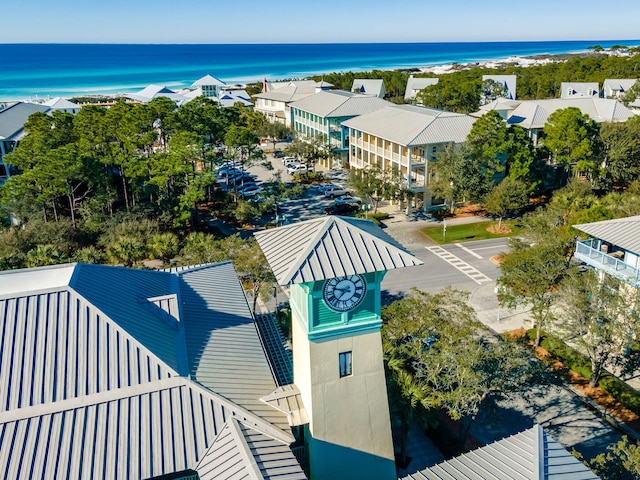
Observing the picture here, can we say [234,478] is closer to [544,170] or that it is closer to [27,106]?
[544,170]

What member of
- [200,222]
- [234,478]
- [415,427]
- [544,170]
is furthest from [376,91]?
[234,478]

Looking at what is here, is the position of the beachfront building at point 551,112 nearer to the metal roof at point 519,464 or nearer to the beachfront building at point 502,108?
the beachfront building at point 502,108

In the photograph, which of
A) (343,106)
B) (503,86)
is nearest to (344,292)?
(343,106)

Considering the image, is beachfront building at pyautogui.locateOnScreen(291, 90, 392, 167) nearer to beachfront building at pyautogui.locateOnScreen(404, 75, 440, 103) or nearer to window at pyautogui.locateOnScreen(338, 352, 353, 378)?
beachfront building at pyautogui.locateOnScreen(404, 75, 440, 103)

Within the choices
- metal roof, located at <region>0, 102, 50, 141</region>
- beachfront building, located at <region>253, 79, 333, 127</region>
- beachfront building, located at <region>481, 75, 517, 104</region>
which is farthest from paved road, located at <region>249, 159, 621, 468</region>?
beachfront building, located at <region>481, 75, 517, 104</region>

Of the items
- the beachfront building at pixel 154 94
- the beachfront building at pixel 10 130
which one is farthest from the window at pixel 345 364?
the beachfront building at pixel 154 94

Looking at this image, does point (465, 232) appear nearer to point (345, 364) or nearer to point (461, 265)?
point (461, 265)
